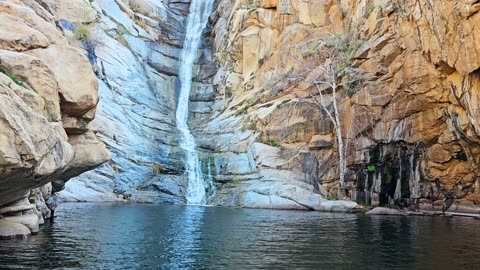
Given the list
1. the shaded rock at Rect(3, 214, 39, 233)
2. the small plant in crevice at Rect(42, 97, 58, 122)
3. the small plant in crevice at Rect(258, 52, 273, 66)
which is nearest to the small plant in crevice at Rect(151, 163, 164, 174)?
the small plant in crevice at Rect(258, 52, 273, 66)

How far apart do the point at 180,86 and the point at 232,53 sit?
8.46m

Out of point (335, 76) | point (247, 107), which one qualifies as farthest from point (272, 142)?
point (335, 76)

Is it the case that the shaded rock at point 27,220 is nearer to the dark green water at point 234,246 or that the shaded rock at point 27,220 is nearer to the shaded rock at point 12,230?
the shaded rock at point 12,230

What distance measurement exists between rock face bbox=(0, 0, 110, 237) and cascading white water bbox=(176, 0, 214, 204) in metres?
20.1

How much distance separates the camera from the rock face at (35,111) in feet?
35.6

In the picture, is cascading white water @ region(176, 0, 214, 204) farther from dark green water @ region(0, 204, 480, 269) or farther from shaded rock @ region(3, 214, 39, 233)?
shaded rock @ region(3, 214, 39, 233)

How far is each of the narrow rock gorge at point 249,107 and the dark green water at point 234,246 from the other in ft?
7.28

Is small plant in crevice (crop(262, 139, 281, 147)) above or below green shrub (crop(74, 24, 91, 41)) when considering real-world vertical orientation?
below

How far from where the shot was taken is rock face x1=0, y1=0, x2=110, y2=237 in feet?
35.6

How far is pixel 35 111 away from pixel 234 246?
781 cm

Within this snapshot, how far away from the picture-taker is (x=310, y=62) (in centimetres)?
4594

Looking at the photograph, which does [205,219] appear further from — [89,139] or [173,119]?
[173,119]

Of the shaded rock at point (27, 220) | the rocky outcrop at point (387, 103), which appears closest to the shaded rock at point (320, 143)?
the rocky outcrop at point (387, 103)

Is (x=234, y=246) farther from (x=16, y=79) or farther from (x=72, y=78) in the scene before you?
(x=72, y=78)
